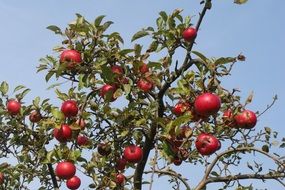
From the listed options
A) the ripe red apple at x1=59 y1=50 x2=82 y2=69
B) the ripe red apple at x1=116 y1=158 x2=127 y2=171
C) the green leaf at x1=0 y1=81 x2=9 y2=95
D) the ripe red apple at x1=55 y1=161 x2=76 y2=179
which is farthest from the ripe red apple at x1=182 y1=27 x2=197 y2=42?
the green leaf at x1=0 y1=81 x2=9 y2=95

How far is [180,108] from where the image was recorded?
4449mm

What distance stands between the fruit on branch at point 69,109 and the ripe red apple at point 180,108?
3.06 feet

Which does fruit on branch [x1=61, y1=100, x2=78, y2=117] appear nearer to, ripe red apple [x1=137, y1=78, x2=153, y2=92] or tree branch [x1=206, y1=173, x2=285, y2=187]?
ripe red apple [x1=137, y1=78, x2=153, y2=92]

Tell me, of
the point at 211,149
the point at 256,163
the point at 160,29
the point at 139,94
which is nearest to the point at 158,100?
the point at 139,94

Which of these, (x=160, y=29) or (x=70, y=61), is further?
(x=160, y=29)

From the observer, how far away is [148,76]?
4551 mm

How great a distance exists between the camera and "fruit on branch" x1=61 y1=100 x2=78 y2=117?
4.54 metres

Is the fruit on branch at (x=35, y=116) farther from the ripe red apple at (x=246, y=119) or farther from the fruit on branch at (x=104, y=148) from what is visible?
the ripe red apple at (x=246, y=119)

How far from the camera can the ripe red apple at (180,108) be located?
440 cm

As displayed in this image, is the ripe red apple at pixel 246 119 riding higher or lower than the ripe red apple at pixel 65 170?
higher

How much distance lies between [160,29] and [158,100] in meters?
0.71

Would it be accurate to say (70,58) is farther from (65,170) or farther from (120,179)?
(120,179)

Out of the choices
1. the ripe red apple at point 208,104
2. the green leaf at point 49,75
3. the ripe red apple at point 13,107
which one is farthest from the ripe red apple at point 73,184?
the ripe red apple at point 208,104

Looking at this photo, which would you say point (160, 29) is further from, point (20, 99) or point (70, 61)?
point (20, 99)
